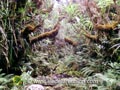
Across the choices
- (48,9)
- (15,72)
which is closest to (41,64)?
(15,72)

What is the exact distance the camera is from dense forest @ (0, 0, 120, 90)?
376 cm

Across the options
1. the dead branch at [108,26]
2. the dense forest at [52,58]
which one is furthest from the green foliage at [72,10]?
the dead branch at [108,26]

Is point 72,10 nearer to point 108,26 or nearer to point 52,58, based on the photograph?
point 52,58

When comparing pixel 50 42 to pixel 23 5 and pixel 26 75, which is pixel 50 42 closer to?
pixel 23 5

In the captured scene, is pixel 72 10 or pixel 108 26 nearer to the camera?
pixel 108 26

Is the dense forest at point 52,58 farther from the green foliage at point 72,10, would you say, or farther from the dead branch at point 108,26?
the green foliage at point 72,10

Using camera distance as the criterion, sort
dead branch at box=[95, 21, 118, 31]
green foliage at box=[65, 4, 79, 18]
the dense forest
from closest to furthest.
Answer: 1. the dense forest
2. dead branch at box=[95, 21, 118, 31]
3. green foliage at box=[65, 4, 79, 18]

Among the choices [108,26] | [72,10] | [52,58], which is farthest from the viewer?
[72,10]

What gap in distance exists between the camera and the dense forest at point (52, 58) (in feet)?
12.3

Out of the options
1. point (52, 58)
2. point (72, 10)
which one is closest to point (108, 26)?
point (52, 58)

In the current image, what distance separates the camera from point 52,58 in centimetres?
654

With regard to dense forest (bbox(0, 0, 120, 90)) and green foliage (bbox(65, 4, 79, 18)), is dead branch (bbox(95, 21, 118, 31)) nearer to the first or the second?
dense forest (bbox(0, 0, 120, 90))

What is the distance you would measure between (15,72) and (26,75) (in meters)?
0.83

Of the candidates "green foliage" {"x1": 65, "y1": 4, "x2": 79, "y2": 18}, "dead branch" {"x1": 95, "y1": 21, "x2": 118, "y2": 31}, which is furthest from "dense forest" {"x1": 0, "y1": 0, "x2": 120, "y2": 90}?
"green foliage" {"x1": 65, "y1": 4, "x2": 79, "y2": 18}
